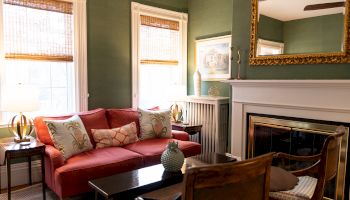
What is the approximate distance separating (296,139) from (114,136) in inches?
83.2

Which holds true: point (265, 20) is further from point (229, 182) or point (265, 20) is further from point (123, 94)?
point (229, 182)

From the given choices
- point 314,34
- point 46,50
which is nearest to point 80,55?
point 46,50

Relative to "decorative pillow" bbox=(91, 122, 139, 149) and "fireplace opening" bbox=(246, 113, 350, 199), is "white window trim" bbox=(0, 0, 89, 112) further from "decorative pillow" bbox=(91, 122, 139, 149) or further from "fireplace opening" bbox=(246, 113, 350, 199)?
"fireplace opening" bbox=(246, 113, 350, 199)

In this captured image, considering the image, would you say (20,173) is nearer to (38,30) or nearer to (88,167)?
(88,167)

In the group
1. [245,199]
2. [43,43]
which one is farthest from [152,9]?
[245,199]

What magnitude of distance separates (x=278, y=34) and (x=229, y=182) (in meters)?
2.57

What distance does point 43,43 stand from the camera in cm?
348

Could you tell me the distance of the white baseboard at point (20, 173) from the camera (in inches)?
129

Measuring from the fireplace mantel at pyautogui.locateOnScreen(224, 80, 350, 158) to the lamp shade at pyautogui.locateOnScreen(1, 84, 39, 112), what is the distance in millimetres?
2341

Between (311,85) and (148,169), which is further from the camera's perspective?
(311,85)

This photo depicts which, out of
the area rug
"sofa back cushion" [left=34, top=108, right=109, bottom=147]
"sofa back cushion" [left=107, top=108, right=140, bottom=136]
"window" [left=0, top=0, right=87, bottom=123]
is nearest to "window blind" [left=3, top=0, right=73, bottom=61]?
"window" [left=0, top=0, right=87, bottom=123]

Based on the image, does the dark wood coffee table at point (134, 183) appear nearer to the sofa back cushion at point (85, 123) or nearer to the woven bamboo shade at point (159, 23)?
the sofa back cushion at point (85, 123)

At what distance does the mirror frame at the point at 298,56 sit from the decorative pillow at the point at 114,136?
1748 millimetres

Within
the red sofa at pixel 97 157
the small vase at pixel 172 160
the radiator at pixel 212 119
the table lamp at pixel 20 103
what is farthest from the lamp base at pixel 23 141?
the radiator at pixel 212 119
